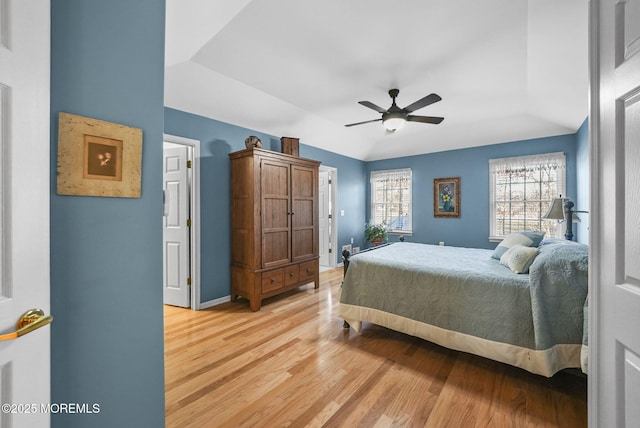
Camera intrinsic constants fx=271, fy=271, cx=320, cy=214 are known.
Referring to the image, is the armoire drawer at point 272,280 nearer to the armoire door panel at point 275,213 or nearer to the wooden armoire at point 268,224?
the wooden armoire at point 268,224

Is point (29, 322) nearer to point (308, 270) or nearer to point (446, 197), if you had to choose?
point (308, 270)

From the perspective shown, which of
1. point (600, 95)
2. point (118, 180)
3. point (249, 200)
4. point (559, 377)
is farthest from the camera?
point (249, 200)

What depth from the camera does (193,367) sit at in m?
2.18

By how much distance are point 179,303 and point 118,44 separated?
10.5 ft

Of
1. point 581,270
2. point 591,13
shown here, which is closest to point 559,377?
point 581,270

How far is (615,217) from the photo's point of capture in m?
0.90

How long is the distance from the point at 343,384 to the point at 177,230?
2.72 meters

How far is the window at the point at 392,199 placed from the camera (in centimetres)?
600

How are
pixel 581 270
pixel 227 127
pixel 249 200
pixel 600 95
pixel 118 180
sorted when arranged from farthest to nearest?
pixel 227 127 → pixel 249 200 → pixel 581 270 → pixel 118 180 → pixel 600 95

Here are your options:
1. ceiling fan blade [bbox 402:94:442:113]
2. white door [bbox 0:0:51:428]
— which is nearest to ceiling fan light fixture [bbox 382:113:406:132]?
ceiling fan blade [bbox 402:94:442:113]

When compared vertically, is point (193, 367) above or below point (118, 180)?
below

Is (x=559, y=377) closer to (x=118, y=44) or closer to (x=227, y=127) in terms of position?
(x=118, y=44)

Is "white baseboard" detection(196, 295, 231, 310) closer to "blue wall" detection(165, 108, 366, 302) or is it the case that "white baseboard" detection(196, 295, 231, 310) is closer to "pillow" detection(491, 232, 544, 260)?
"blue wall" detection(165, 108, 366, 302)

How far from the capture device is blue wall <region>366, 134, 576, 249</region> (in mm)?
4643
